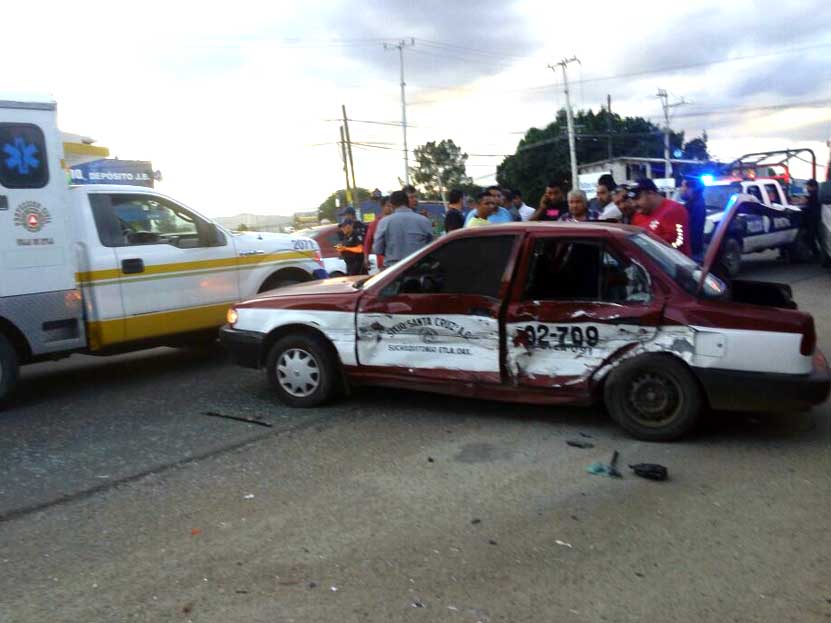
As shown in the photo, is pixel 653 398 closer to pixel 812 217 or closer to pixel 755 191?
pixel 812 217

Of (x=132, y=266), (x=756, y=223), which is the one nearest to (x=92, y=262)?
(x=132, y=266)

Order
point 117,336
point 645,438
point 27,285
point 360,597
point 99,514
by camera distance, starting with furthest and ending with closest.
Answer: point 117,336 → point 27,285 → point 645,438 → point 99,514 → point 360,597

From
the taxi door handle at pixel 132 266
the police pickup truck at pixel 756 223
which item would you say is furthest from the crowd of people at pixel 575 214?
the police pickup truck at pixel 756 223

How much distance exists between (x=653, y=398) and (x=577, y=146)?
61383mm

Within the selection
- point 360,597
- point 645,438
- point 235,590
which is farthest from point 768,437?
point 235,590

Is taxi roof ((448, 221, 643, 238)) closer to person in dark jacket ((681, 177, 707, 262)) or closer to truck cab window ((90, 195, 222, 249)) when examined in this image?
person in dark jacket ((681, 177, 707, 262))

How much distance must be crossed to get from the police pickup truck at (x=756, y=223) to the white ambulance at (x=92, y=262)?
993 centimetres

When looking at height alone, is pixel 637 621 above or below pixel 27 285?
below

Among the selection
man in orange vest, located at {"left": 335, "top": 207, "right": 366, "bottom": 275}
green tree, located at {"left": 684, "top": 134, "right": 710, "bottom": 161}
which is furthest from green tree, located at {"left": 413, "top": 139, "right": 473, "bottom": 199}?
man in orange vest, located at {"left": 335, "top": 207, "right": 366, "bottom": 275}

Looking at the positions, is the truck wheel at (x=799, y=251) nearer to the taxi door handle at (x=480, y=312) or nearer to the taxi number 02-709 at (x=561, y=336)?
the taxi number 02-709 at (x=561, y=336)

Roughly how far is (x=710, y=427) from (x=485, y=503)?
7.13 ft

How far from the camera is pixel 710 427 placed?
5.59m

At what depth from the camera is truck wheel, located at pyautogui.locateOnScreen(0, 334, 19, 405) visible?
6.67m

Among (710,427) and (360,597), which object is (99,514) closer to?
(360,597)
